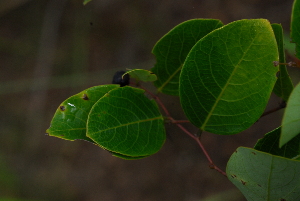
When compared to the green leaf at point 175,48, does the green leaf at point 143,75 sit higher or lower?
lower

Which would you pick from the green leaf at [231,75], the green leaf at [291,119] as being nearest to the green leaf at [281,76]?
the green leaf at [231,75]

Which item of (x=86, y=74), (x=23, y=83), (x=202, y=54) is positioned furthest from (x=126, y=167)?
(x=202, y=54)

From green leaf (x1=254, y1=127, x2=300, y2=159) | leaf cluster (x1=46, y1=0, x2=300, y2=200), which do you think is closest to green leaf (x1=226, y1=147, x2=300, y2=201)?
leaf cluster (x1=46, y1=0, x2=300, y2=200)

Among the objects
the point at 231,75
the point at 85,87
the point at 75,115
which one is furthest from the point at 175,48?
the point at 85,87

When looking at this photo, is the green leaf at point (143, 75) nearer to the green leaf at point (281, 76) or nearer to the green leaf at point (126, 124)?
the green leaf at point (126, 124)

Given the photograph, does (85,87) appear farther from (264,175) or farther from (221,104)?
(264,175)

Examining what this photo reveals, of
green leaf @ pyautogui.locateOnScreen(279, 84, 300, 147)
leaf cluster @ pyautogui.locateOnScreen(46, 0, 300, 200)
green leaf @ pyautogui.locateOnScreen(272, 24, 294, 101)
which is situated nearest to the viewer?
green leaf @ pyautogui.locateOnScreen(279, 84, 300, 147)

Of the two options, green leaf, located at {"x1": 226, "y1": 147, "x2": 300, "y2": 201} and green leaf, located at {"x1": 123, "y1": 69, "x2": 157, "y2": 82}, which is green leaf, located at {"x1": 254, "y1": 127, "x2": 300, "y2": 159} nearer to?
green leaf, located at {"x1": 226, "y1": 147, "x2": 300, "y2": 201}
